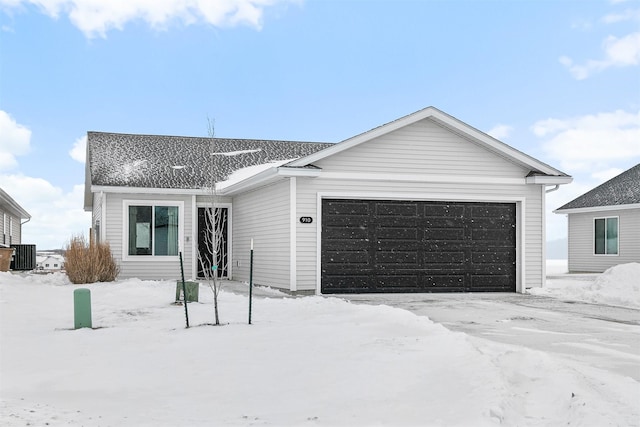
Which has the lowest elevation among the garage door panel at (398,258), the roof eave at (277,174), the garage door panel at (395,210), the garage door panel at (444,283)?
the garage door panel at (444,283)

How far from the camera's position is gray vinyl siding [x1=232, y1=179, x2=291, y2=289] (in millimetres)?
15125

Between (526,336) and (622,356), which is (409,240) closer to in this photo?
(526,336)

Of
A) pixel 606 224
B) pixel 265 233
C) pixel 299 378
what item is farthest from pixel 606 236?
pixel 299 378

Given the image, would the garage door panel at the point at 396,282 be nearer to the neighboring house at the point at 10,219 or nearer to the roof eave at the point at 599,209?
the roof eave at the point at 599,209

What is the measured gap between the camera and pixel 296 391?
19.6 ft

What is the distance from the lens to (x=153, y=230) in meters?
18.9

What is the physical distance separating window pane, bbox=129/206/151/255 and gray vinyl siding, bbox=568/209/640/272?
17.6m

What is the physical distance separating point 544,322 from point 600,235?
1764cm

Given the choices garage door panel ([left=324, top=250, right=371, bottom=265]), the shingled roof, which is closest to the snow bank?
garage door panel ([left=324, top=250, right=371, bottom=265])

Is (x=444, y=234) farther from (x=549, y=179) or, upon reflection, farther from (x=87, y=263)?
(x=87, y=263)

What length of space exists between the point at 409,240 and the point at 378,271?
1.06m

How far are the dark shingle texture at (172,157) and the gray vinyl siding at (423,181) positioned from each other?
4.77 metres

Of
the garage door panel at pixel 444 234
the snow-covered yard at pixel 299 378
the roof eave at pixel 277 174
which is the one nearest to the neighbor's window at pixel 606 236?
the garage door panel at pixel 444 234

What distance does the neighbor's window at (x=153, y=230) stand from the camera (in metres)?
18.8
